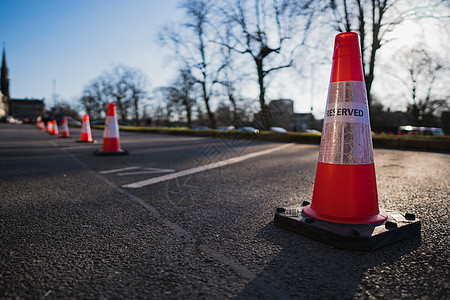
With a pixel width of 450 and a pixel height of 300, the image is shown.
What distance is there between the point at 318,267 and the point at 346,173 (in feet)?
2.86

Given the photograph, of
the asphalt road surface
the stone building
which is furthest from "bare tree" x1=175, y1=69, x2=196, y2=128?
the stone building

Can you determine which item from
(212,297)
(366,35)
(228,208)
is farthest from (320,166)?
(366,35)

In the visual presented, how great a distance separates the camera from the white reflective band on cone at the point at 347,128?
2.24m

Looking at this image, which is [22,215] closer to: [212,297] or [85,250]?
[85,250]

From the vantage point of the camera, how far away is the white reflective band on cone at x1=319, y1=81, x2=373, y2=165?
224cm

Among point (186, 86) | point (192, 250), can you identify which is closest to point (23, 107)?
point (186, 86)

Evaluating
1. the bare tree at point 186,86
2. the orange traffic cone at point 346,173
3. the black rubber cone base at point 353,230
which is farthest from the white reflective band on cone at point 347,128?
the bare tree at point 186,86

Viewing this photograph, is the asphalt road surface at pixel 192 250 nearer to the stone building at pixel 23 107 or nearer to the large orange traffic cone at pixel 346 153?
the large orange traffic cone at pixel 346 153

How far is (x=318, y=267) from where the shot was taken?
1641 mm

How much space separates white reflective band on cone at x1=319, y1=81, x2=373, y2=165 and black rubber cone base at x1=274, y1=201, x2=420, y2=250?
496mm

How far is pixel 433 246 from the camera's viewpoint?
192cm

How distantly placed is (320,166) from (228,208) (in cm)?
103

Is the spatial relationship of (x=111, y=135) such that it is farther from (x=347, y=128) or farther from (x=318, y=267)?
(x=318, y=267)

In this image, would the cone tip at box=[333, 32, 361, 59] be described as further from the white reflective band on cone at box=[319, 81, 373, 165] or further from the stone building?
the stone building
